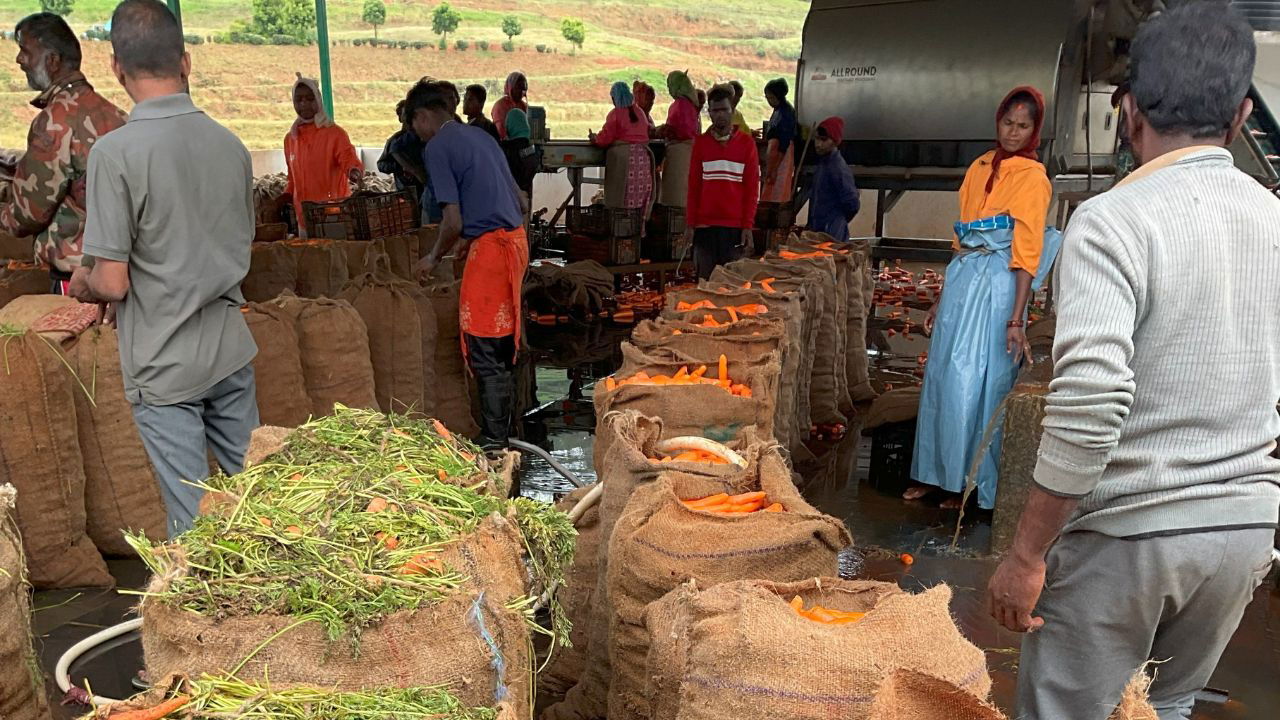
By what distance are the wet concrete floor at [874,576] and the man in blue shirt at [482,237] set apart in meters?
0.63

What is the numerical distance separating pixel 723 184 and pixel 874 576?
16.4 feet

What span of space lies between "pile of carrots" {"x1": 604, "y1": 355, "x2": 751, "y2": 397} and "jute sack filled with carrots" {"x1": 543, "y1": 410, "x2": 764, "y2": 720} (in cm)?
47

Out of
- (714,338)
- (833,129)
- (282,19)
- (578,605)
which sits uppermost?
(282,19)

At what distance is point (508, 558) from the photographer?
1.98 meters

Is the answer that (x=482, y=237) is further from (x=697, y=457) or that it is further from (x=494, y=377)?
(x=697, y=457)

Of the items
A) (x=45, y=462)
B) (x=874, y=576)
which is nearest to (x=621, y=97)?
(x=874, y=576)

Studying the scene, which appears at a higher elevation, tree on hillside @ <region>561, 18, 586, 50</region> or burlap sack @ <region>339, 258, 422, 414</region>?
tree on hillside @ <region>561, 18, 586, 50</region>

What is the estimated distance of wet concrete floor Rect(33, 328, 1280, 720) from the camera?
3402 millimetres

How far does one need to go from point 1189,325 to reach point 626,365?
7.85ft

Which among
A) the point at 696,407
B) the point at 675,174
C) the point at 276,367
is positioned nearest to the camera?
the point at 696,407

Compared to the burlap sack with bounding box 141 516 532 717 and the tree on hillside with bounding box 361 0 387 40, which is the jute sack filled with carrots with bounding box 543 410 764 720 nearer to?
the burlap sack with bounding box 141 516 532 717

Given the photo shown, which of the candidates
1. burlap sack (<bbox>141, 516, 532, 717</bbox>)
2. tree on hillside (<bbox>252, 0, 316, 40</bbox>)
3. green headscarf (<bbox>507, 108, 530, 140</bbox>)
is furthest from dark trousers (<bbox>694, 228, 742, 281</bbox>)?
tree on hillside (<bbox>252, 0, 316, 40</bbox>)

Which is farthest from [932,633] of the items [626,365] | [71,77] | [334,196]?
[334,196]

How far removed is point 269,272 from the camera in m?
6.45
